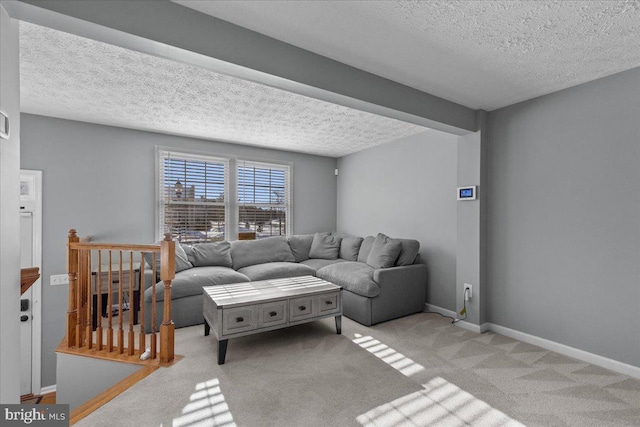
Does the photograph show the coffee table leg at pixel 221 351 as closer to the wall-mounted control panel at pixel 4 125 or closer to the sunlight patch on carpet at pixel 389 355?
the sunlight patch on carpet at pixel 389 355

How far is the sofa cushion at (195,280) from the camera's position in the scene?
343 centimetres

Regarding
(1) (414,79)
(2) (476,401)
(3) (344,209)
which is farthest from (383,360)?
(3) (344,209)

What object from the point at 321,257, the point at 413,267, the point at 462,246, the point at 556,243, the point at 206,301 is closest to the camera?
the point at 556,243

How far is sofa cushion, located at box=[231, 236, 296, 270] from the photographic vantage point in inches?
181

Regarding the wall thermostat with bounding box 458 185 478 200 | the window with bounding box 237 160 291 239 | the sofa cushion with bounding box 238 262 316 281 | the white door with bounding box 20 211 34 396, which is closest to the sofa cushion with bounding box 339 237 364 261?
the sofa cushion with bounding box 238 262 316 281

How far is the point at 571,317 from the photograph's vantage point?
9.04 ft

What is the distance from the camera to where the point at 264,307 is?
2.86 meters

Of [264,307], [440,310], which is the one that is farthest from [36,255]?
[440,310]

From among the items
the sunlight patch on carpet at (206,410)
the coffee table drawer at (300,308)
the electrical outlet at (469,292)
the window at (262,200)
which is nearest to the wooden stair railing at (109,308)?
the sunlight patch on carpet at (206,410)

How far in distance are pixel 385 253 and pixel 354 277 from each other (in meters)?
0.53

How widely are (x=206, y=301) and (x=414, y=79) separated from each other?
114 inches

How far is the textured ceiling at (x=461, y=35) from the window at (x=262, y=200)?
10.7 ft

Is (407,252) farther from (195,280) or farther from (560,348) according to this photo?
(195,280)

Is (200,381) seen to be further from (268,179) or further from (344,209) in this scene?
(344,209)
